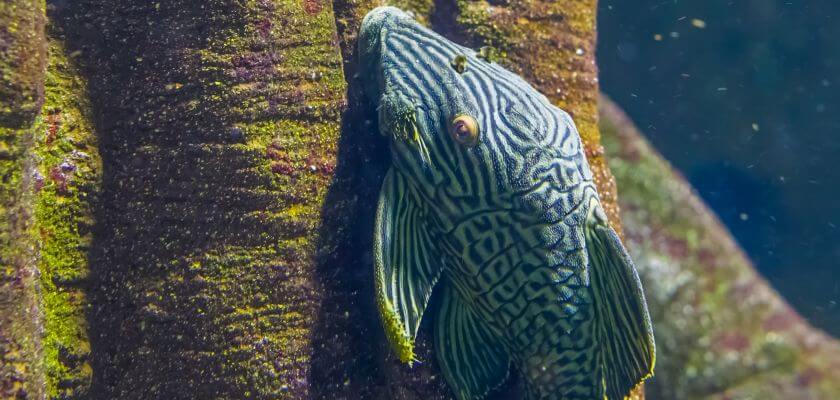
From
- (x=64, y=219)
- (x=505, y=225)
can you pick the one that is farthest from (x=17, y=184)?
(x=505, y=225)

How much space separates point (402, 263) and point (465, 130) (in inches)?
30.9

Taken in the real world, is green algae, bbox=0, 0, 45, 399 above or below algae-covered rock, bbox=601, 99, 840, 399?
above

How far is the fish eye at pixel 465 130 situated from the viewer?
9.95 ft

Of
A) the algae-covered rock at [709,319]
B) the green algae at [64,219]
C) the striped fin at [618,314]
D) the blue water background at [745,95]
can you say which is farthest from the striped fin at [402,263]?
the blue water background at [745,95]

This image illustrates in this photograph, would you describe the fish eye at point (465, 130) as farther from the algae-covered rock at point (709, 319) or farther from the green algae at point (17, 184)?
the algae-covered rock at point (709, 319)

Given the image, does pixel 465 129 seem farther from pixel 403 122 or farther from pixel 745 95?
pixel 745 95

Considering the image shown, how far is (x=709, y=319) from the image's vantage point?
22.2 ft

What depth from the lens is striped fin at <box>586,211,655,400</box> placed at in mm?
2928

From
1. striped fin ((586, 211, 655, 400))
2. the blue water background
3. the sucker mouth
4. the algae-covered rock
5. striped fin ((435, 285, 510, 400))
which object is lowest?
the blue water background

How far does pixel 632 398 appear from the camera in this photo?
3.95 m

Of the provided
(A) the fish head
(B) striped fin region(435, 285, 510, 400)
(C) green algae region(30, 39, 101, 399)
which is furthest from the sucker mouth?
(C) green algae region(30, 39, 101, 399)

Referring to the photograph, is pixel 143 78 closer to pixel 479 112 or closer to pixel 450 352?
pixel 479 112

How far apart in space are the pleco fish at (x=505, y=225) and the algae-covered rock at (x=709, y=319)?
4.13 metres

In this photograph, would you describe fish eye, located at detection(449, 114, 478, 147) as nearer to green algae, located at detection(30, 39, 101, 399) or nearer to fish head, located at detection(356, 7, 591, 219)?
fish head, located at detection(356, 7, 591, 219)
